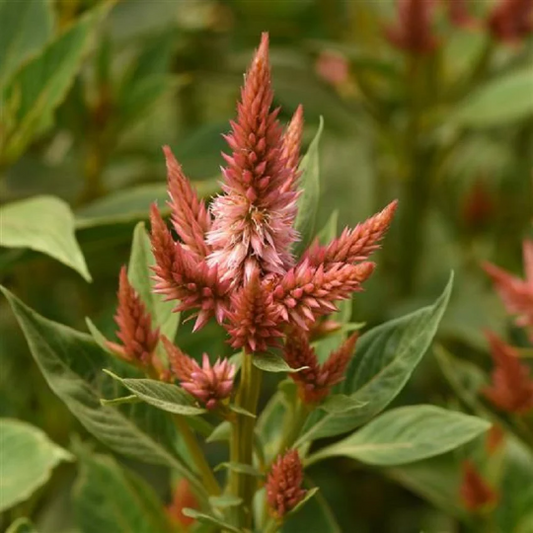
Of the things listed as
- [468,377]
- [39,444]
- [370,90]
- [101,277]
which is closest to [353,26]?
[370,90]

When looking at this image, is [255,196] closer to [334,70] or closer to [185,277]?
[185,277]

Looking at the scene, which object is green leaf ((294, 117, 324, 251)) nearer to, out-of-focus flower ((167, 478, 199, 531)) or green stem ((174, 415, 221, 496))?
green stem ((174, 415, 221, 496))

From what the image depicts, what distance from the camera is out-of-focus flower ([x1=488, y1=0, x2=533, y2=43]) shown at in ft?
3.63

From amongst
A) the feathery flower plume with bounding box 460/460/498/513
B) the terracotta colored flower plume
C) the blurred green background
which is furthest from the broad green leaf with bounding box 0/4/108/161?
the feathery flower plume with bounding box 460/460/498/513

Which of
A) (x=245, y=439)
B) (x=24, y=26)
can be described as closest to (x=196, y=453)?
(x=245, y=439)

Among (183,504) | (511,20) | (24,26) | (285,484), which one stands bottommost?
(183,504)

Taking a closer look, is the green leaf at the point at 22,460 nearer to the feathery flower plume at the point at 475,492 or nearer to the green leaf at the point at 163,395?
the green leaf at the point at 163,395

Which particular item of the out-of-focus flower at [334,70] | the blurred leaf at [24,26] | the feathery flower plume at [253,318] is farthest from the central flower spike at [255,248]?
the out-of-focus flower at [334,70]

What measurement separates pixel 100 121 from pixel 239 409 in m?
0.60

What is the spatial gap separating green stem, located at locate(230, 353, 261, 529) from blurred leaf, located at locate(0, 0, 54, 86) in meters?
0.48

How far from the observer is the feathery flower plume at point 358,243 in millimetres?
473

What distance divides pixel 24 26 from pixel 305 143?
40 cm

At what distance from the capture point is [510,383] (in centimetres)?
77

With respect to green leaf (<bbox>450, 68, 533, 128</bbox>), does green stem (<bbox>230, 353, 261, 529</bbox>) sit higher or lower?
lower
